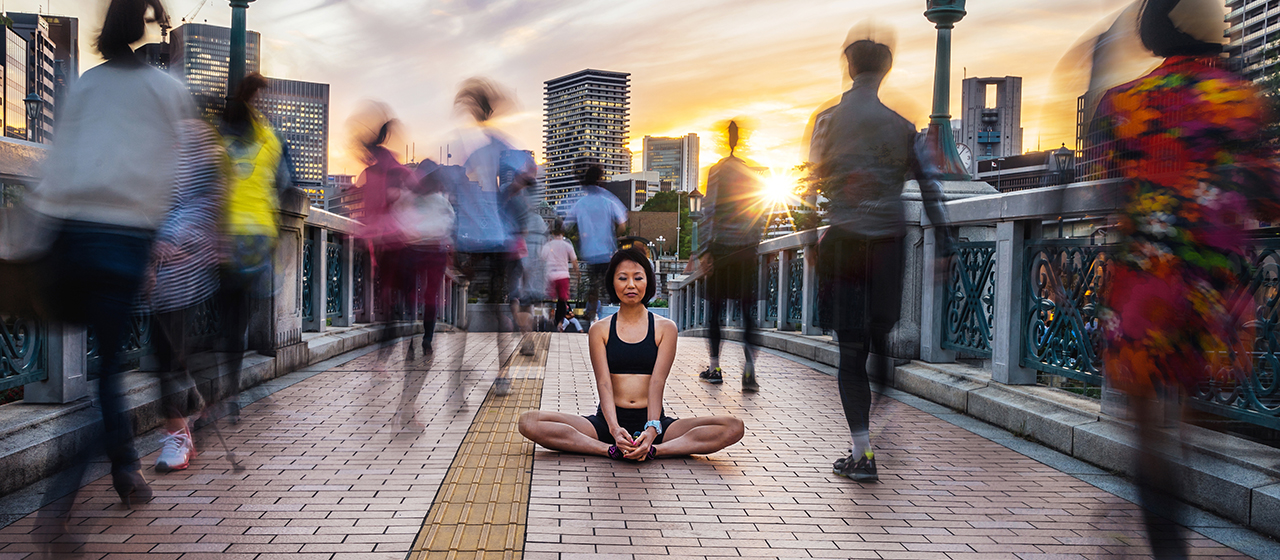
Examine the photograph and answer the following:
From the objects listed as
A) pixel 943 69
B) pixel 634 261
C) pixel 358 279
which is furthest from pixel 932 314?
pixel 358 279

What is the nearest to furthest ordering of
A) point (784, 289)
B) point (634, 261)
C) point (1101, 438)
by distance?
point (1101, 438), point (634, 261), point (784, 289)

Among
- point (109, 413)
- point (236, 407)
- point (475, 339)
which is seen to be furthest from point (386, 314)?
point (475, 339)

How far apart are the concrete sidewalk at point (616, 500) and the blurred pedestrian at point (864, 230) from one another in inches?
20.4

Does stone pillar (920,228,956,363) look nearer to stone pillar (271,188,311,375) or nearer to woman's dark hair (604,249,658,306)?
woman's dark hair (604,249,658,306)

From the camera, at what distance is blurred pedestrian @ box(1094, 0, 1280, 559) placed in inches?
107

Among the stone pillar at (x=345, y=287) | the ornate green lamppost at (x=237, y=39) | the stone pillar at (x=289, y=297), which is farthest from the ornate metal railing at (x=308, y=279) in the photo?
the ornate green lamppost at (x=237, y=39)

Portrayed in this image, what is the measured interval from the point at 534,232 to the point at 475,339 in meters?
5.34

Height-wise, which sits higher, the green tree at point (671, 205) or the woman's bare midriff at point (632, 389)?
the green tree at point (671, 205)

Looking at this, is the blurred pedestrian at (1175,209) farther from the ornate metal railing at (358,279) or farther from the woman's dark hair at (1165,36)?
the ornate metal railing at (358,279)

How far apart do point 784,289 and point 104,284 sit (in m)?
9.97

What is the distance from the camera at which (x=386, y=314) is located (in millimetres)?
6262

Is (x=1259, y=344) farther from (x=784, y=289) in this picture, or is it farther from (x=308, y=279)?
(x=308, y=279)

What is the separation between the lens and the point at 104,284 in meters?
3.16

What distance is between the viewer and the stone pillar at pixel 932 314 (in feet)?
24.4
